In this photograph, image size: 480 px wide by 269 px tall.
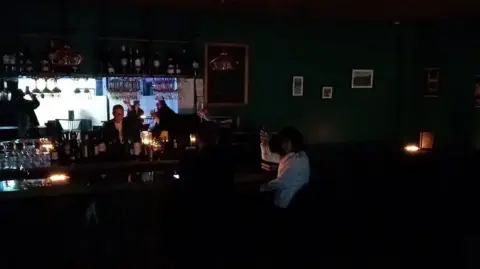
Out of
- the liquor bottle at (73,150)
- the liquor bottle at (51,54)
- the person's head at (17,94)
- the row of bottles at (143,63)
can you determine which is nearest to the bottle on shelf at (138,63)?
the row of bottles at (143,63)

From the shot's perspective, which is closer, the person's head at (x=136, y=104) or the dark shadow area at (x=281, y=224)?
the dark shadow area at (x=281, y=224)

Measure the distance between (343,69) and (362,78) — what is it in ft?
1.30

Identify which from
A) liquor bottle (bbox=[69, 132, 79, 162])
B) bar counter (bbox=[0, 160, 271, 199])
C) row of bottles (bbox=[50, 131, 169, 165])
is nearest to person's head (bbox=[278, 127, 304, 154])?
bar counter (bbox=[0, 160, 271, 199])

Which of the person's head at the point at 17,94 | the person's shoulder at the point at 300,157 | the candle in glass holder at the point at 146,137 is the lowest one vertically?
the candle in glass holder at the point at 146,137

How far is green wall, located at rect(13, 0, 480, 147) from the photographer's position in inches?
307

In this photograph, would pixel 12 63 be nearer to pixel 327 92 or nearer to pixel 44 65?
pixel 44 65

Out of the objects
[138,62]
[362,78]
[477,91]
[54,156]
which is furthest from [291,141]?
[477,91]

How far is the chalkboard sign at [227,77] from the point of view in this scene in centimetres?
779

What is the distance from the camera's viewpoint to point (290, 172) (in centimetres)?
394

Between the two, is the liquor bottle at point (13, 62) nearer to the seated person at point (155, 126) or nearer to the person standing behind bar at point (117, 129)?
the person standing behind bar at point (117, 129)

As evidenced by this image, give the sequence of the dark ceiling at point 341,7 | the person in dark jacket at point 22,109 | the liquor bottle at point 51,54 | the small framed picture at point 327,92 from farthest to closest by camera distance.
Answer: the small framed picture at point 327,92, the dark ceiling at point 341,7, the person in dark jacket at point 22,109, the liquor bottle at point 51,54

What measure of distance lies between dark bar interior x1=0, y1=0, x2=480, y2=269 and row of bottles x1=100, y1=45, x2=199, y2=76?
0.8 inches

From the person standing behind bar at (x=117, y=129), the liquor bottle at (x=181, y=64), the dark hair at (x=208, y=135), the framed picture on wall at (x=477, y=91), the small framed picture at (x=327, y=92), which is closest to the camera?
the dark hair at (x=208, y=135)

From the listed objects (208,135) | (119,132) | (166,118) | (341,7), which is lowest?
(119,132)
